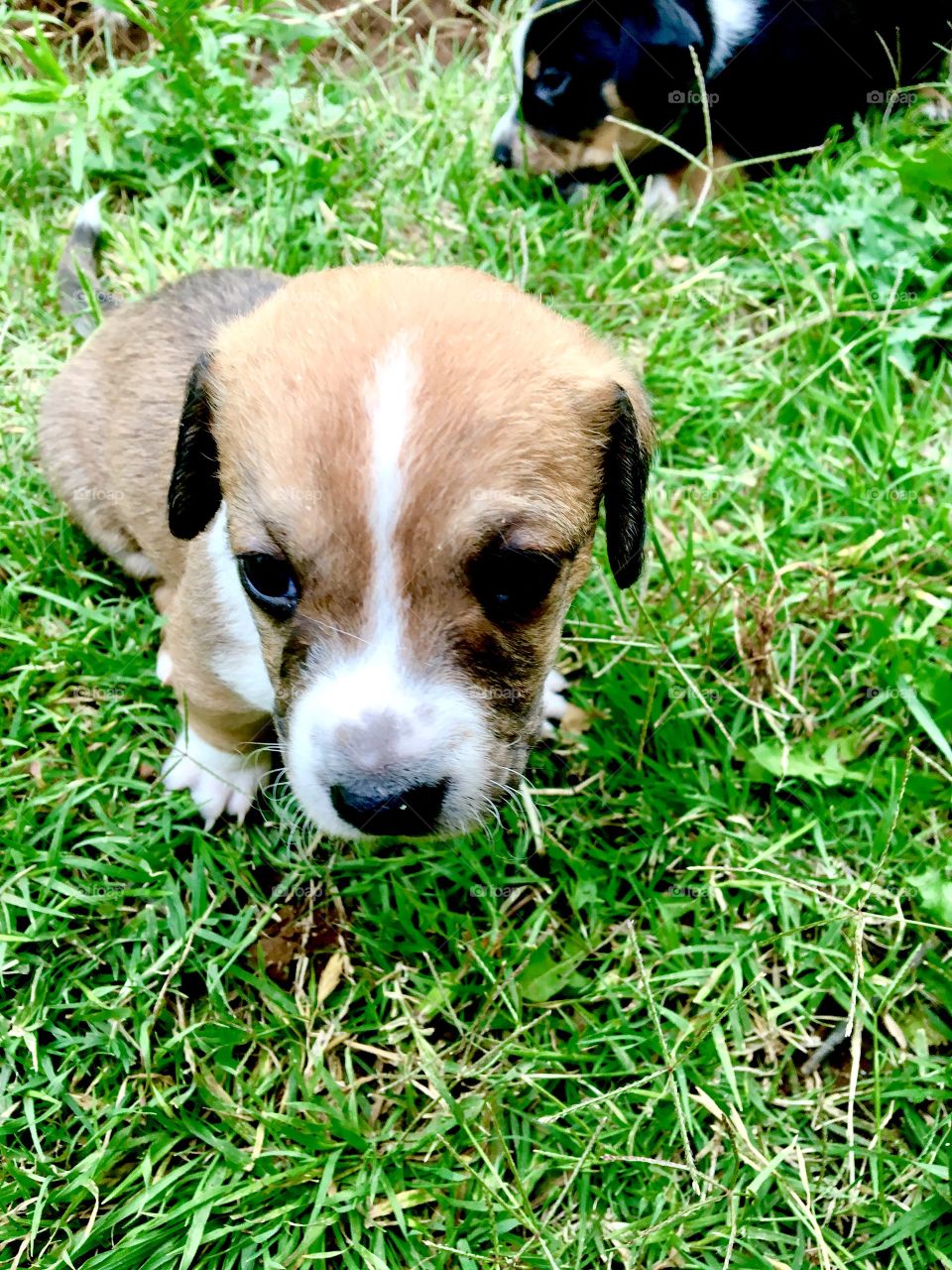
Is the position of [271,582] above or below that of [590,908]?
above

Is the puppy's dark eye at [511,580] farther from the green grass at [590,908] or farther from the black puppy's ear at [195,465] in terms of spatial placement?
the green grass at [590,908]

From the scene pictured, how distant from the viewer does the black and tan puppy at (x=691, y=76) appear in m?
5.05

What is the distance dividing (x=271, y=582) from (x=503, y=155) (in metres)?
3.87

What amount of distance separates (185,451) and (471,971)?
2.04 metres

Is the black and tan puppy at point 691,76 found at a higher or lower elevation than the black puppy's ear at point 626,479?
higher

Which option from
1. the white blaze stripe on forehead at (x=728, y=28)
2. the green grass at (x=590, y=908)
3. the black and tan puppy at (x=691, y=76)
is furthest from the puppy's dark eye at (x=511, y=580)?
the white blaze stripe on forehead at (x=728, y=28)

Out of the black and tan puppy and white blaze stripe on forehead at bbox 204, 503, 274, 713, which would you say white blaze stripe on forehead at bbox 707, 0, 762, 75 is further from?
white blaze stripe on forehead at bbox 204, 503, 274, 713

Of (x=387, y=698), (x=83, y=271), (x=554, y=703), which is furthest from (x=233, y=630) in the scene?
(x=83, y=271)

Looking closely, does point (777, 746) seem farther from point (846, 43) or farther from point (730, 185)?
point (846, 43)

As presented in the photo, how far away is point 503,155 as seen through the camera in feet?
17.5

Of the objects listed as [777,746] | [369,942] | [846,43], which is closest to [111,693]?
[369,942]

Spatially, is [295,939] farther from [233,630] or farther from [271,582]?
[271,582]

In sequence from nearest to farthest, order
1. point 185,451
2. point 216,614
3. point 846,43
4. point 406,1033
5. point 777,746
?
point 185,451, point 216,614, point 406,1033, point 777,746, point 846,43

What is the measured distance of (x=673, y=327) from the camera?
4.96 metres
